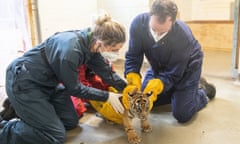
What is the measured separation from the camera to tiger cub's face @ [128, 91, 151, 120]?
163 cm

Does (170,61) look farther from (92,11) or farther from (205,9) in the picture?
(205,9)

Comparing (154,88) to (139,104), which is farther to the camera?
(154,88)

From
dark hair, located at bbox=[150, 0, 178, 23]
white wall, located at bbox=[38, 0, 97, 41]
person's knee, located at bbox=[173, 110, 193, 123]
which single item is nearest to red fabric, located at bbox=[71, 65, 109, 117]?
person's knee, located at bbox=[173, 110, 193, 123]

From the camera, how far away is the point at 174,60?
1827mm

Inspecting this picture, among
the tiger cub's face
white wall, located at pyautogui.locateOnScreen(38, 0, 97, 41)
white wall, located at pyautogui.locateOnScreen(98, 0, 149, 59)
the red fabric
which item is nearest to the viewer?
the tiger cub's face

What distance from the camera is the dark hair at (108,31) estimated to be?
1.49 metres

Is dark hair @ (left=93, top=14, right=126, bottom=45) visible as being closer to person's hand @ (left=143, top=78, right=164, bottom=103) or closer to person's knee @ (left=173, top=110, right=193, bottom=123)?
person's hand @ (left=143, top=78, right=164, bottom=103)

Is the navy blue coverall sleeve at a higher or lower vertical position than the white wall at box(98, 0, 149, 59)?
lower

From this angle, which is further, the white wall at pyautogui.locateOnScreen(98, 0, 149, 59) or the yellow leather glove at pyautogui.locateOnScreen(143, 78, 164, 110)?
the white wall at pyautogui.locateOnScreen(98, 0, 149, 59)

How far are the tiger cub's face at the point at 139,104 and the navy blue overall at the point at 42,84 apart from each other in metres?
0.17

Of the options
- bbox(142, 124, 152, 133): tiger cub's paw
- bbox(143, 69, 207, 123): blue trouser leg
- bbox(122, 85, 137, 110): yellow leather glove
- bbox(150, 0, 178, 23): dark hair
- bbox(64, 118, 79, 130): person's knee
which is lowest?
bbox(142, 124, 152, 133): tiger cub's paw

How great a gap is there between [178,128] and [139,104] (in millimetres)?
406

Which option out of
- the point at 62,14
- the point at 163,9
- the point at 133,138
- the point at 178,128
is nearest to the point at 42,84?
the point at 133,138

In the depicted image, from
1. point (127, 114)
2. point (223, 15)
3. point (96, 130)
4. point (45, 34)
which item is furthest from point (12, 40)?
point (223, 15)
